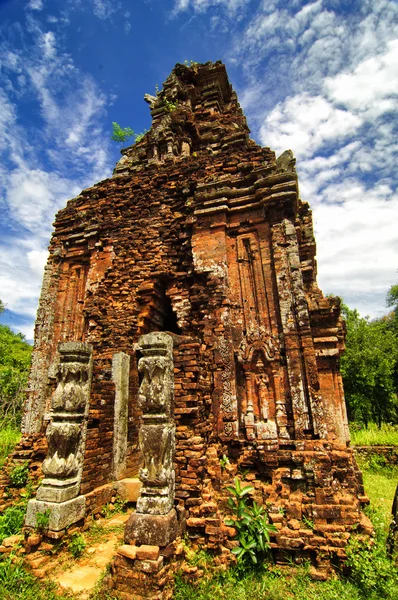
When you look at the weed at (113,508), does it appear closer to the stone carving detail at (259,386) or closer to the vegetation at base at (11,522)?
the vegetation at base at (11,522)

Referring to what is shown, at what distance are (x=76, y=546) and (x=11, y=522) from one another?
1442mm

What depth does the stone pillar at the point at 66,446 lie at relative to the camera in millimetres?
4703

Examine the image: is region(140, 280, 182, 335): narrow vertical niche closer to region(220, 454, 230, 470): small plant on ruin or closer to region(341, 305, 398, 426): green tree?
region(220, 454, 230, 470): small plant on ruin

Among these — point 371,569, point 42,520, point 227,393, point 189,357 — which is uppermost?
point 189,357

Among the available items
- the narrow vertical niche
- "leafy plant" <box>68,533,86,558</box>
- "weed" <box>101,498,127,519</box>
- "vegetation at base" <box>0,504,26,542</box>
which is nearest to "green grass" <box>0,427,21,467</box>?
"vegetation at base" <box>0,504,26,542</box>

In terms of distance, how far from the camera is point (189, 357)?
5.32 metres

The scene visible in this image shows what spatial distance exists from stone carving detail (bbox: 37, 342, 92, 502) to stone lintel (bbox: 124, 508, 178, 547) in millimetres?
1304

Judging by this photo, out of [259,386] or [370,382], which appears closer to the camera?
[259,386]

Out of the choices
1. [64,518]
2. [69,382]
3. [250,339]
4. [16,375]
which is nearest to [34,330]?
[69,382]

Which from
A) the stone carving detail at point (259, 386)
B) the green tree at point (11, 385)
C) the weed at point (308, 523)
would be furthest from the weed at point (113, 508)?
the green tree at point (11, 385)

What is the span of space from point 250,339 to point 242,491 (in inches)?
98.5

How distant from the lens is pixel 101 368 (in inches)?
249

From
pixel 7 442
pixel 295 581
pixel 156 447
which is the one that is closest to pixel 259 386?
pixel 156 447

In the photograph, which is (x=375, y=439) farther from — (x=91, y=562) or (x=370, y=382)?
(x=91, y=562)
